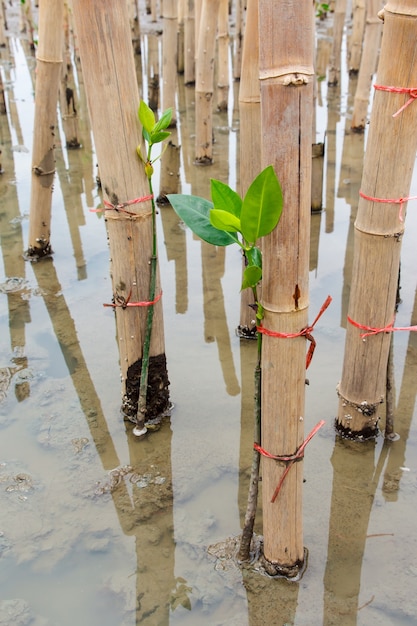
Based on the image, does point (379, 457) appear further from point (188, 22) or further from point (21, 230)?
point (188, 22)

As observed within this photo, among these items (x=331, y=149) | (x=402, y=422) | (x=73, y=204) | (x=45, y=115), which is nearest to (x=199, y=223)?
(x=402, y=422)

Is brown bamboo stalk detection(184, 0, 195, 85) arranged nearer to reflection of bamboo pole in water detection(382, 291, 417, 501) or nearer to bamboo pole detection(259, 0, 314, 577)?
reflection of bamboo pole in water detection(382, 291, 417, 501)

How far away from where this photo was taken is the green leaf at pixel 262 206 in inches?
72.3

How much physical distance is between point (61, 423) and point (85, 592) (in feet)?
3.55

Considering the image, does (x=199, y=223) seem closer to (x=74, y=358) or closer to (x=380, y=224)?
(x=380, y=224)

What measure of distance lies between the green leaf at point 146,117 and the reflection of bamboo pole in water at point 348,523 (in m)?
1.82

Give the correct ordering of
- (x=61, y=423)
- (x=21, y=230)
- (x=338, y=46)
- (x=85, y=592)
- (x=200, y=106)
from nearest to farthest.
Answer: (x=85, y=592)
(x=61, y=423)
(x=21, y=230)
(x=200, y=106)
(x=338, y=46)

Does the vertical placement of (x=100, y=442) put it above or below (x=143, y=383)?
below

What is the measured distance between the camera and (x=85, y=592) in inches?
98.5

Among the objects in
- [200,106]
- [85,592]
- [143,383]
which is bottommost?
[85,592]

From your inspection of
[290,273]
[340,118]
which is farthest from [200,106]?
[290,273]

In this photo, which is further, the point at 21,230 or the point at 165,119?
the point at 21,230

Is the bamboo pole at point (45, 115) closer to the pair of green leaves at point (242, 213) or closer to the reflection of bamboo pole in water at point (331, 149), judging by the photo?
the reflection of bamboo pole in water at point (331, 149)

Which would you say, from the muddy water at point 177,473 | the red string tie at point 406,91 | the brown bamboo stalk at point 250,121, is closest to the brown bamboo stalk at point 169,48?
the muddy water at point 177,473
